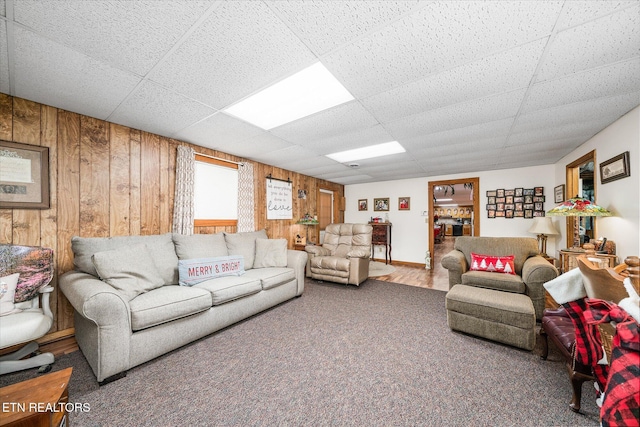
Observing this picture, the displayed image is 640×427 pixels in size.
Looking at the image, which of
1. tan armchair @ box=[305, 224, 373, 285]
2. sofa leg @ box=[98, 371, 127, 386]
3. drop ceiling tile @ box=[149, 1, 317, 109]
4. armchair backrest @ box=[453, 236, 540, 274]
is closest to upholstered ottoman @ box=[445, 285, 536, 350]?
armchair backrest @ box=[453, 236, 540, 274]

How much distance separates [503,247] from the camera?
3.18 meters

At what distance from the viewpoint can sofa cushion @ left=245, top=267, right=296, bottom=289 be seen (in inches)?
108

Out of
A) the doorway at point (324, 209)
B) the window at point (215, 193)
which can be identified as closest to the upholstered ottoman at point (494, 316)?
the window at point (215, 193)

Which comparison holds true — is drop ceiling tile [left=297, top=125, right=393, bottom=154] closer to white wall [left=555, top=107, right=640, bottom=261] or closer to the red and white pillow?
the red and white pillow

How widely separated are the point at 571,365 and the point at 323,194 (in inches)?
208

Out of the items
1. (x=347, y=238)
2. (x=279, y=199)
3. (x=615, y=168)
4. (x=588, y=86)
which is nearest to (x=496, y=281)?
(x=615, y=168)

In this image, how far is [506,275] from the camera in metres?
2.78

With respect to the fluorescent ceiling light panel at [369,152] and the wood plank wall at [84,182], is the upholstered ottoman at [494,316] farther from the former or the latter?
the wood plank wall at [84,182]

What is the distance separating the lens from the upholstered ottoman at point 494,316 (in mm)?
1926

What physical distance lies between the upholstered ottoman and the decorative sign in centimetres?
332

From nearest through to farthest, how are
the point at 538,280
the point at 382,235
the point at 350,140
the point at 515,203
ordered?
the point at 538,280
the point at 350,140
the point at 515,203
the point at 382,235

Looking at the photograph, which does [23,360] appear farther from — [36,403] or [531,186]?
[531,186]

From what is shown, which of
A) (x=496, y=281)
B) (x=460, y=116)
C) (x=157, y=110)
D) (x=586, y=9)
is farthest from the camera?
(x=496, y=281)

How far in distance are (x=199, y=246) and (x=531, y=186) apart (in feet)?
20.1
